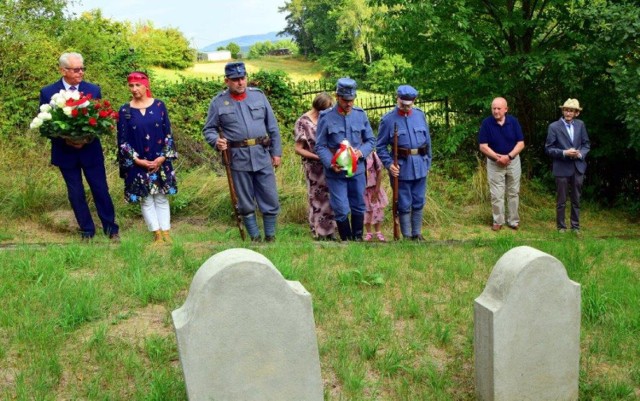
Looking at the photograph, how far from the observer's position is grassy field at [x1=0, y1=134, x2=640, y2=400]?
448 centimetres

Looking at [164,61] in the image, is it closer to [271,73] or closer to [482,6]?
[271,73]

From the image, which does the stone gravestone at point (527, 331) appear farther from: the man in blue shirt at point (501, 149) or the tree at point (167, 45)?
the tree at point (167, 45)

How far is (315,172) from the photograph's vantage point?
895 centimetres

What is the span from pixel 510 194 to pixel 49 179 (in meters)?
7.36

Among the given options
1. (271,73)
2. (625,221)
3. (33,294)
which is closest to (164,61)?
(271,73)

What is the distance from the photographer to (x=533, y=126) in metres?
14.6

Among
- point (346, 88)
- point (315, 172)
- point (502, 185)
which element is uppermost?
point (346, 88)

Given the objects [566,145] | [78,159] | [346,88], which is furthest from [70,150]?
[566,145]

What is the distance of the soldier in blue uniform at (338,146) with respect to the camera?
8.12m

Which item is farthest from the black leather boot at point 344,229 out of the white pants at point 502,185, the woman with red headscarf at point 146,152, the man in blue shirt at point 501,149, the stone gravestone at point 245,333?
the stone gravestone at point 245,333

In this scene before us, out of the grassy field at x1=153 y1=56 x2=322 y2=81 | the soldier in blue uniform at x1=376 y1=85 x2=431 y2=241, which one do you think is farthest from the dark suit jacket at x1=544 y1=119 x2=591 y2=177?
the grassy field at x1=153 y1=56 x2=322 y2=81

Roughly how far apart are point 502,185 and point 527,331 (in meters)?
6.78

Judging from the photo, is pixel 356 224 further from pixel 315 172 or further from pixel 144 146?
pixel 144 146

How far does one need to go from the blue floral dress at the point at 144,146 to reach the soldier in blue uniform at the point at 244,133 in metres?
0.49
